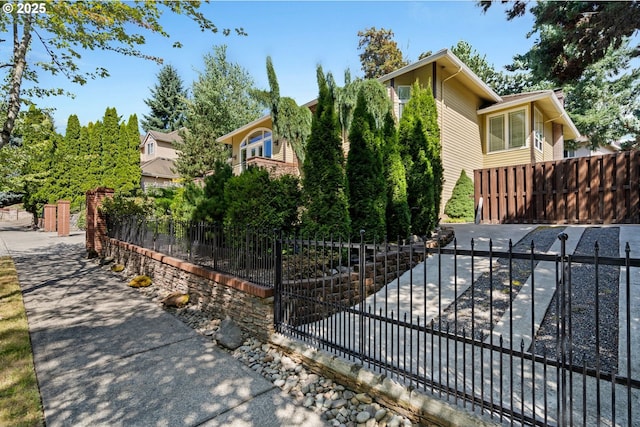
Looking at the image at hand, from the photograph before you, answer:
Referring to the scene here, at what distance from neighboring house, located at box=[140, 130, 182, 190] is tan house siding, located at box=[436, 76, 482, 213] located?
22938 millimetres

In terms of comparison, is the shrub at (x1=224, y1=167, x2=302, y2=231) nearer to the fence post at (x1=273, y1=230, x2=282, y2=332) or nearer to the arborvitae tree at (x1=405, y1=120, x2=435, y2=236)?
the fence post at (x1=273, y1=230, x2=282, y2=332)

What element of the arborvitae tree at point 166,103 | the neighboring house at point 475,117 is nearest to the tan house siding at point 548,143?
the neighboring house at point 475,117

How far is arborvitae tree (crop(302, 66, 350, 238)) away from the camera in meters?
5.78

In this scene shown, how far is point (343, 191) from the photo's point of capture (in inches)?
232

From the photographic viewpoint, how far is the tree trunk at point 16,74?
5.83 m

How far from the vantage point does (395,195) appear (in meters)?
7.36

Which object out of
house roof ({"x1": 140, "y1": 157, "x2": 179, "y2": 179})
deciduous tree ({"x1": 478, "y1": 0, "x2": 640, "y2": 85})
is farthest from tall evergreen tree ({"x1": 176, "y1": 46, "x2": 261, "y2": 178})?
deciduous tree ({"x1": 478, "y1": 0, "x2": 640, "y2": 85})

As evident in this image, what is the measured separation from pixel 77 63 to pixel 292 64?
20.1 feet

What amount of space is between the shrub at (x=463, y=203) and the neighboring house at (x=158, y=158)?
76.5 feet

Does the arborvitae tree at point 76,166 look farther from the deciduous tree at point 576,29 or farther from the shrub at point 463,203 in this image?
the deciduous tree at point 576,29

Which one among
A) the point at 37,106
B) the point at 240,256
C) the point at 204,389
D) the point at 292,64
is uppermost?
the point at 292,64

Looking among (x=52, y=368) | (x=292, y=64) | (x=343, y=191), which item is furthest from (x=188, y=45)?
(x=52, y=368)

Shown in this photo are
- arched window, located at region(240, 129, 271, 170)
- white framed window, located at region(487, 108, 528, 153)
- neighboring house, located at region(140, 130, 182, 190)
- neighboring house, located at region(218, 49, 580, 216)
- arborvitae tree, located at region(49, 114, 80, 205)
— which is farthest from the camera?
neighboring house, located at region(140, 130, 182, 190)

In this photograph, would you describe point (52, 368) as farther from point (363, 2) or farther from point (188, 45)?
point (363, 2)
